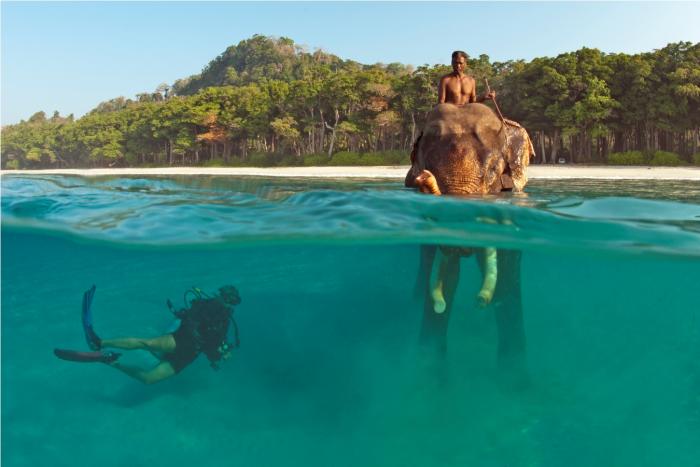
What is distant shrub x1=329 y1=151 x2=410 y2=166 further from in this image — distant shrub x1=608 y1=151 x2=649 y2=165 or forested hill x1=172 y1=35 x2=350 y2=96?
forested hill x1=172 y1=35 x2=350 y2=96

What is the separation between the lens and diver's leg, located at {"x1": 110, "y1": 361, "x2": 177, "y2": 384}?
318 inches

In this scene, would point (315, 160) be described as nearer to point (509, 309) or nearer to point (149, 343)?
point (149, 343)

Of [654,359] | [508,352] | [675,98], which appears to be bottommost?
[654,359]

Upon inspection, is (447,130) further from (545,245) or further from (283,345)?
(283,345)

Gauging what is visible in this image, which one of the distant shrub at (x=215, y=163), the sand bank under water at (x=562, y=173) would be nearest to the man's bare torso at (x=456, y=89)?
the sand bank under water at (x=562, y=173)

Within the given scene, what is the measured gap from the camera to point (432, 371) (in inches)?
324

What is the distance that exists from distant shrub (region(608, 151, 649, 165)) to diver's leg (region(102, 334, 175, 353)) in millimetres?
32203

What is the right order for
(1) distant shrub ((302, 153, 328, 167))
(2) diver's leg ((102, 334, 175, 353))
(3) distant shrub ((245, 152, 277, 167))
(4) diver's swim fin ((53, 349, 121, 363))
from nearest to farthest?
(4) diver's swim fin ((53, 349, 121, 363))
(2) diver's leg ((102, 334, 175, 353))
(1) distant shrub ((302, 153, 328, 167))
(3) distant shrub ((245, 152, 277, 167))

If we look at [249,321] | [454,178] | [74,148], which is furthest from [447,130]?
[74,148]

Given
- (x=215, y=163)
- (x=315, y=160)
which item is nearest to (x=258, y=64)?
(x=215, y=163)

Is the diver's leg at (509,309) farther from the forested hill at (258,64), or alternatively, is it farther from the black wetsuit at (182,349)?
the forested hill at (258,64)

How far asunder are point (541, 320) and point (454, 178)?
1446cm

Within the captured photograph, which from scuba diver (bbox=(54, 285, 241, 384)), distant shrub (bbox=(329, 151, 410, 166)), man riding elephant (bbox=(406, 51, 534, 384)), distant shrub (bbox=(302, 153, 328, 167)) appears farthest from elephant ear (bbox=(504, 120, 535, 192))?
distant shrub (bbox=(302, 153, 328, 167))

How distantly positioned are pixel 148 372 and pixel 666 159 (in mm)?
33094
